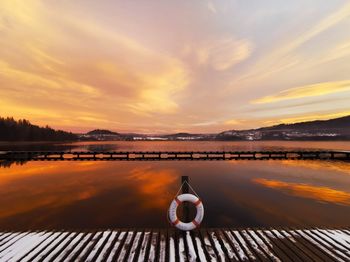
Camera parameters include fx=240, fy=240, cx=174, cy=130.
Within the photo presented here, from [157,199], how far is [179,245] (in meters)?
10.2

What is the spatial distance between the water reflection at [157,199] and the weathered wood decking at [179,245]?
464 cm

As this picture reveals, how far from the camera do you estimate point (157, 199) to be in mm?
16016

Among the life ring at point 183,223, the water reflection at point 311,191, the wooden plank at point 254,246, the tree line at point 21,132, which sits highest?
the tree line at point 21,132

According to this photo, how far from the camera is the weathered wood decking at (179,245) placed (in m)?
5.50

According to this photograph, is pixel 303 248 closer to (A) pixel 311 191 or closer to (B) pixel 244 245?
(B) pixel 244 245

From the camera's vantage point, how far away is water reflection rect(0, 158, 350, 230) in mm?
11898

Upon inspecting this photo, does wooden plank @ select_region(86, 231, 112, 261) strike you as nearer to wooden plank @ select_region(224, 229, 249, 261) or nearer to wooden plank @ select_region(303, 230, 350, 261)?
wooden plank @ select_region(224, 229, 249, 261)

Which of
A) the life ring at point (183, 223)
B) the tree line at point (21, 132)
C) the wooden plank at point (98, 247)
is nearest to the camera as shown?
the wooden plank at point (98, 247)

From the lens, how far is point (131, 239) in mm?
6398

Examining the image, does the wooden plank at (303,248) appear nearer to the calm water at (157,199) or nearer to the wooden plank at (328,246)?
the wooden plank at (328,246)

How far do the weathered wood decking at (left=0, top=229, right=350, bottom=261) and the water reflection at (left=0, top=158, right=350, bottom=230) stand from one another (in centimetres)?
464

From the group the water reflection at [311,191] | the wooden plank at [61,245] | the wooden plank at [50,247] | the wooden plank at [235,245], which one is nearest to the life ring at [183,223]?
the wooden plank at [235,245]

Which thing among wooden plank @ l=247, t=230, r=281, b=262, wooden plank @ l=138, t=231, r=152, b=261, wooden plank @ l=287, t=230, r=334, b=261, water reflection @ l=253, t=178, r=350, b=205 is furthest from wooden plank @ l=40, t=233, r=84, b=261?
water reflection @ l=253, t=178, r=350, b=205

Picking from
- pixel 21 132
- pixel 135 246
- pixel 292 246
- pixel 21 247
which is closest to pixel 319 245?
pixel 292 246
